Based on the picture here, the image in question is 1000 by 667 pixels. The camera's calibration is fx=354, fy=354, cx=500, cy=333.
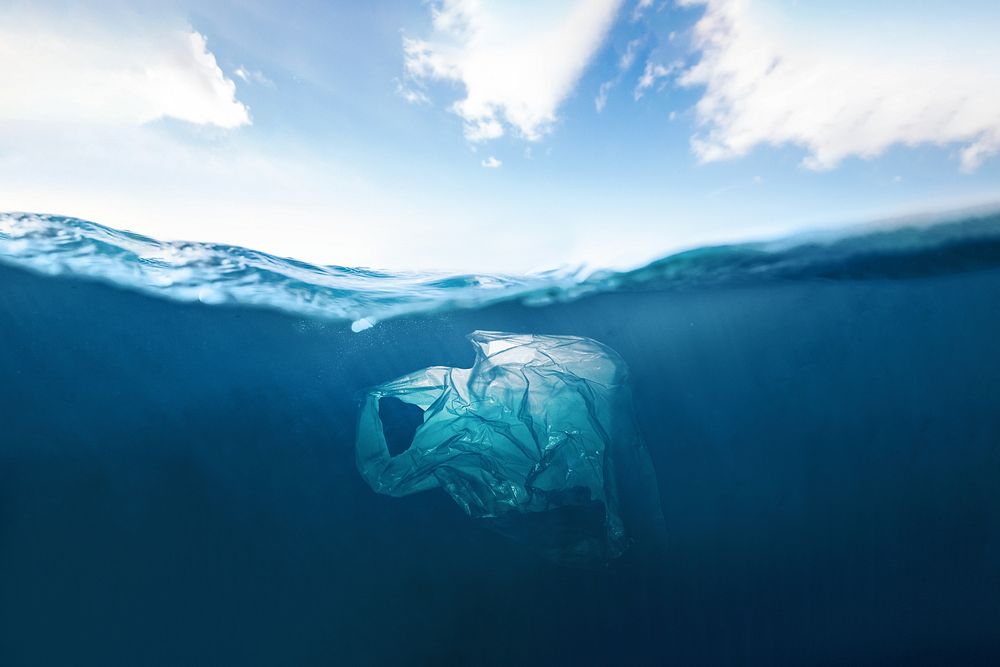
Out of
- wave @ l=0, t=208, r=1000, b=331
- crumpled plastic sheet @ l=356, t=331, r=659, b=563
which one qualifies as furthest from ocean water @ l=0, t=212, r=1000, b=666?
crumpled plastic sheet @ l=356, t=331, r=659, b=563

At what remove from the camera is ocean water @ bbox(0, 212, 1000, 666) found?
6945 mm

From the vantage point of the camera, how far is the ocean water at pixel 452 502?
6945 millimetres

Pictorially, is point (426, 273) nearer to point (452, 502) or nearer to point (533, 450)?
point (533, 450)

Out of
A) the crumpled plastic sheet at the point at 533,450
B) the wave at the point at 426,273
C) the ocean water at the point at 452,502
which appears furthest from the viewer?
the ocean water at the point at 452,502

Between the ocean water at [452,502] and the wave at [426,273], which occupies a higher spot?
the wave at [426,273]

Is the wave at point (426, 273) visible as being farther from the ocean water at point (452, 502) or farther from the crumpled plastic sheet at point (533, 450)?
the crumpled plastic sheet at point (533, 450)

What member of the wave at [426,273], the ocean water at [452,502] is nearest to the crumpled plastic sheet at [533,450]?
the ocean water at [452,502]

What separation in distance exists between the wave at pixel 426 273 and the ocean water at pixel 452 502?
65mm

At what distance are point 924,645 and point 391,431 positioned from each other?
1255cm

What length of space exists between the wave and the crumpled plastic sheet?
2874 millimetres

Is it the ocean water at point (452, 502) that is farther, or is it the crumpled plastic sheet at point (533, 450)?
the ocean water at point (452, 502)

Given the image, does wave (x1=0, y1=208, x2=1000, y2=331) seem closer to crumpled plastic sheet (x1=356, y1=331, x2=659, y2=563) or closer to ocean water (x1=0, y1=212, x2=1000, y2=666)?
ocean water (x1=0, y1=212, x2=1000, y2=666)

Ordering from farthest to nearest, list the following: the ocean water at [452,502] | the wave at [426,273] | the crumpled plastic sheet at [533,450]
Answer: the ocean water at [452,502] < the wave at [426,273] < the crumpled plastic sheet at [533,450]

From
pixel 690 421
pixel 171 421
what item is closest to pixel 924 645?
pixel 690 421
